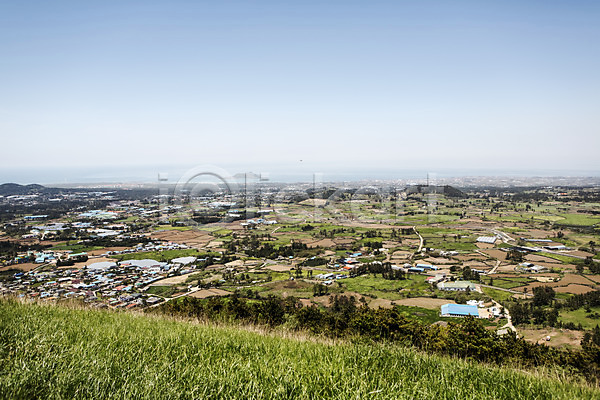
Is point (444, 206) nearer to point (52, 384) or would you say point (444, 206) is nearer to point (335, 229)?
point (335, 229)

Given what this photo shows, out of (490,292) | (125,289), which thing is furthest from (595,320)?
(125,289)

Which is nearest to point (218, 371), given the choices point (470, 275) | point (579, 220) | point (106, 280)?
point (106, 280)

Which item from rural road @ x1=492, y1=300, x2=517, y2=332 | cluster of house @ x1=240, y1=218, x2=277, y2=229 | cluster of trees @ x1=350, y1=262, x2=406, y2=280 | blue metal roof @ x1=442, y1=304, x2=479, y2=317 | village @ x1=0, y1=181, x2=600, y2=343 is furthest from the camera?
cluster of house @ x1=240, y1=218, x2=277, y2=229

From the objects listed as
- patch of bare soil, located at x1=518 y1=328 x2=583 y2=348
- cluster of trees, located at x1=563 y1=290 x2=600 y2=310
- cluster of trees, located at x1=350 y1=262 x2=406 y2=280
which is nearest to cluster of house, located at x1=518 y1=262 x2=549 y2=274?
cluster of trees, located at x1=563 y1=290 x2=600 y2=310

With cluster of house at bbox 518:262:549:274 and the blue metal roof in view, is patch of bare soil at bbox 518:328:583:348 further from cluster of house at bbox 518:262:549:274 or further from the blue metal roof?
cluster of house at bbox 518:262:549:274

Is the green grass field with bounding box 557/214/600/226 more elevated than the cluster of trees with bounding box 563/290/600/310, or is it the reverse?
the green grass field with bounding box 557/214/600/226
